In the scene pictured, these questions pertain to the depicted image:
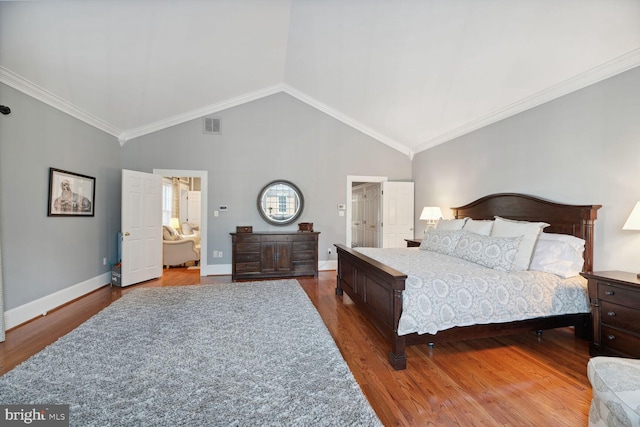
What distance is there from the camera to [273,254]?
491 centimetres

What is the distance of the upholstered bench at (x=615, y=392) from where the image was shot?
114 cm

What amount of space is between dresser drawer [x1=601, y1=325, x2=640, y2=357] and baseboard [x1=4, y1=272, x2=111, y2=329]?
5.37m

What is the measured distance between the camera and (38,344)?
2.44 m

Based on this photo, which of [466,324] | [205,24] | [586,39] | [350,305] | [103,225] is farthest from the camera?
[103,225]

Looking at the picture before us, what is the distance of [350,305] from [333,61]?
3.52 meters

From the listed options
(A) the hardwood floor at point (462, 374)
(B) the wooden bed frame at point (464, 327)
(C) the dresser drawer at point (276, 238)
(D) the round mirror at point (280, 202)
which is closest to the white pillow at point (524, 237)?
(B) the wooden bed frame at point (464, 327)

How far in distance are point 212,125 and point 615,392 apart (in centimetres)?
581

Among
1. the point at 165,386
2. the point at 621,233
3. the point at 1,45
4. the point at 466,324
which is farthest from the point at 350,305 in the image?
the point at 1,45

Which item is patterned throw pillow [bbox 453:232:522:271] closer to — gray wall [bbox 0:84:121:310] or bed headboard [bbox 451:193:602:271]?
bed headboard [bbox 451:193:602:271]

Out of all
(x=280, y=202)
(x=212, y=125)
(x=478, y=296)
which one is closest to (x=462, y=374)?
(x=478, y=296)

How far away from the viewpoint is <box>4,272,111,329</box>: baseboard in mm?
2783

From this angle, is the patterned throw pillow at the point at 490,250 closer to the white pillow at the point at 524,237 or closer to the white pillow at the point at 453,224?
the white pillow at the point at 524,237

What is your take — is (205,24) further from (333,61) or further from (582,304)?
(582,304)

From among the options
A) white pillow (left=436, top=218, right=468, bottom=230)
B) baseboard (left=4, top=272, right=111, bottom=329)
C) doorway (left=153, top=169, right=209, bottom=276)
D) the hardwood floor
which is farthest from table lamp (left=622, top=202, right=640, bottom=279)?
baseboard (left=4, top=272, right=111, bottom=329)
